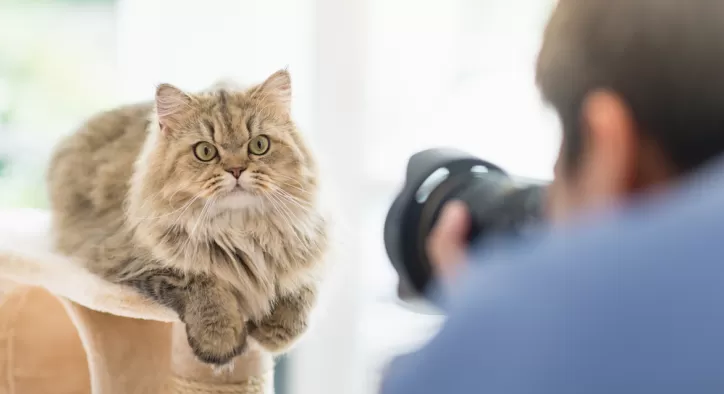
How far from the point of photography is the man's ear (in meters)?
0.47

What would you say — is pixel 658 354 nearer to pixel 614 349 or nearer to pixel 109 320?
pixel 614 349

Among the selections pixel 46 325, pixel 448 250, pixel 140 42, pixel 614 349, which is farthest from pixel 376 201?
pixel 614 349

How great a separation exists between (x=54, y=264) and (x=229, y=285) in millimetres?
312

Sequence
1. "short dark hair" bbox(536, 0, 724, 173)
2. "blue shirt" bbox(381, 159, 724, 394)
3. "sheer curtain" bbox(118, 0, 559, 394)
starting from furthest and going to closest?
"sheer curtain" bbox(118, 0, 559, 394), "short dark hair" bbox(536, 0, 724, 173), "blue shirt" bbox(381, 159, 724, 394)

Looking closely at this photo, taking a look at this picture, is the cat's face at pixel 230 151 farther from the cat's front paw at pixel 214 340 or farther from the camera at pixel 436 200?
the camera at pixel 436 200

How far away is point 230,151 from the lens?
1.12 meters

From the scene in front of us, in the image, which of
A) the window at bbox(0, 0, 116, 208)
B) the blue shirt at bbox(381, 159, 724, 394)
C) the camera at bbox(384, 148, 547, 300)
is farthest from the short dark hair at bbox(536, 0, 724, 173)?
the window at bbox(0, 0, 116, 208)

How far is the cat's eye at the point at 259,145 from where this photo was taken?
3.75ft

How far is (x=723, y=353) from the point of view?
33cm

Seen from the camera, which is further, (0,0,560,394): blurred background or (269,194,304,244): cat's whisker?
(0,0,560,394): blurred background

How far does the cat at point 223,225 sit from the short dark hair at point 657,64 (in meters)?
0.69

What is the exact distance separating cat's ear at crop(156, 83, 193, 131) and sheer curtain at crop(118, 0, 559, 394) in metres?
0.60

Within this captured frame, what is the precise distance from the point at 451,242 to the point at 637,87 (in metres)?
0.27

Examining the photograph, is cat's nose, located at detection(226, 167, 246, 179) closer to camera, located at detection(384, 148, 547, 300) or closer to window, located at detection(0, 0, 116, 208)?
camera, located at detection(384, 148, 547, 300)
